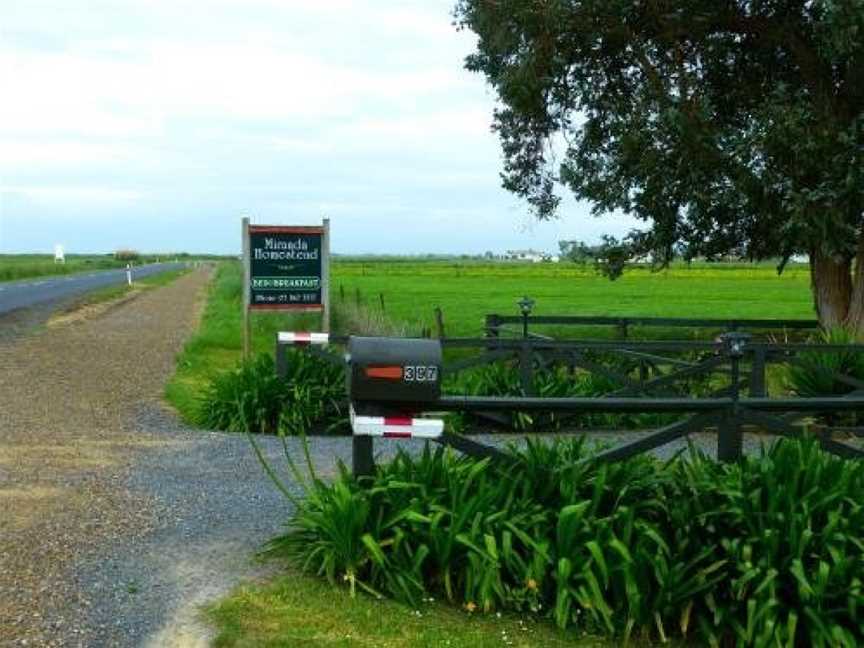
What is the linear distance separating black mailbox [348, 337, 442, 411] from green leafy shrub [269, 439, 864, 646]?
486 millimetres

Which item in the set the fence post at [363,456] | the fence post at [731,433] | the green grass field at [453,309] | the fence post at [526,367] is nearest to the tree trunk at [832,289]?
the green grass field at [453,309]

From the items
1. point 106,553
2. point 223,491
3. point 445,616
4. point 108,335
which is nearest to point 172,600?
point 106,553

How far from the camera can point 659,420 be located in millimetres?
Answer: 10195

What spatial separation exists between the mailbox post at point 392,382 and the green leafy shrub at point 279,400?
469 centimetres

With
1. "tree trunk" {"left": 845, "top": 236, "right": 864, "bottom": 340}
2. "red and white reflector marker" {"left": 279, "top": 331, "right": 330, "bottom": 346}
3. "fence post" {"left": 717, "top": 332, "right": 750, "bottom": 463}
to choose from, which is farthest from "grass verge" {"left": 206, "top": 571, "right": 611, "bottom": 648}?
"tree trunk" {"left": 845, "top": 236, "right": 864, "bottom": 340}

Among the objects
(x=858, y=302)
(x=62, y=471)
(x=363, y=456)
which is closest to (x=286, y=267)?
(x=62, y=471)

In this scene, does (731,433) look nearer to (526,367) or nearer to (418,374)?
(418,374)

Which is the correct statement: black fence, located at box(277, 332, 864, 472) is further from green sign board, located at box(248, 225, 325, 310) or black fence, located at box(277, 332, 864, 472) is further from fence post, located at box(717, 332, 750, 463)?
green sign board, located at box(248, 225, 325, 310)

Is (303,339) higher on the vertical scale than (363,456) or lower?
higher

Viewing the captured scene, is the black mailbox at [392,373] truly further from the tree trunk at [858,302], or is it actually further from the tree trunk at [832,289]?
the tree trunk at [832,289]

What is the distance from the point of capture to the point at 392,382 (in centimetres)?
464

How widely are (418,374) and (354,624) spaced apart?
3.84 ft

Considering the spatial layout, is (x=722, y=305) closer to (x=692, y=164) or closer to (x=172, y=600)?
(x=692, y=164)

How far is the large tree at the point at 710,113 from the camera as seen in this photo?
44.2ft
